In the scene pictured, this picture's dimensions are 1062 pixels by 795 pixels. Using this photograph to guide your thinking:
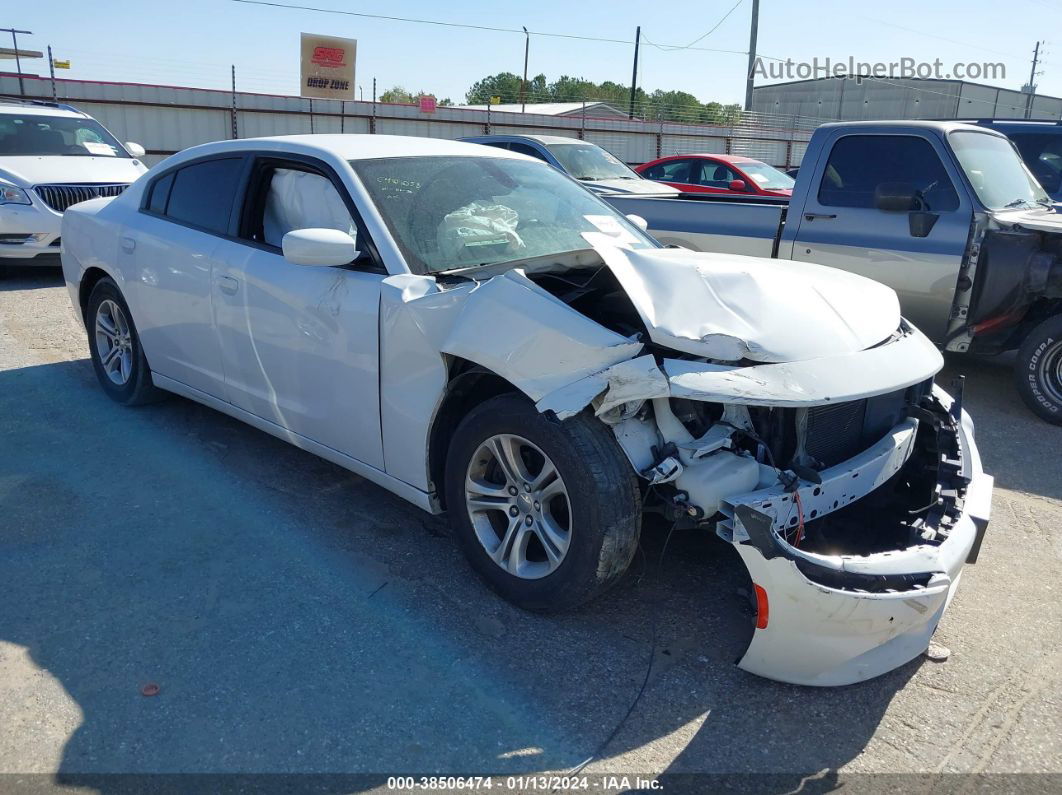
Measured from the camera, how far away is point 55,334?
730 cm

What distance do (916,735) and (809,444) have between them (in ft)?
3.33

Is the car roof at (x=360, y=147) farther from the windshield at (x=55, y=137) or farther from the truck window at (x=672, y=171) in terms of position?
the truck window at (x=672, y=171)

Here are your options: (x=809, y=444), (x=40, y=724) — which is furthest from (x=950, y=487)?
(x=40, y=724)

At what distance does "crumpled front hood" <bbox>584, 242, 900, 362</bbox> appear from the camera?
286cm

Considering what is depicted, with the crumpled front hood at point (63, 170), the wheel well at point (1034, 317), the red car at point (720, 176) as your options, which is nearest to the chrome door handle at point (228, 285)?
the wheel well at point (1034, 317)

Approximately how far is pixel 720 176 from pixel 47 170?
30.6 feet

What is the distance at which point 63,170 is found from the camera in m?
9.97

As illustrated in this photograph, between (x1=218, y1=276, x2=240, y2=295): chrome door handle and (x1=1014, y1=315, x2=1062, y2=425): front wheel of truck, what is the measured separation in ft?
16.9

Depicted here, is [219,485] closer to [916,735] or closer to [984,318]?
[916,735]

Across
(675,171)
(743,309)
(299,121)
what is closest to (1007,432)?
(743,309)

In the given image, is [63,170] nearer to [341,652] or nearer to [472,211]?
[472,211]

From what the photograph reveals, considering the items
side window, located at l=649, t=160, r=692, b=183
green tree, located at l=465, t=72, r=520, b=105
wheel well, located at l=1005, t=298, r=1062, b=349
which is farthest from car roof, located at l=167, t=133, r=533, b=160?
green tree, located at l=465, t=72, r=520, b=105

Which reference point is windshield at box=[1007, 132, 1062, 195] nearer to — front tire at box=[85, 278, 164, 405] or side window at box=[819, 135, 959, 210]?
side window at box=[819, 135, 959, 210]

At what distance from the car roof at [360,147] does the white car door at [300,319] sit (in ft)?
0.26
